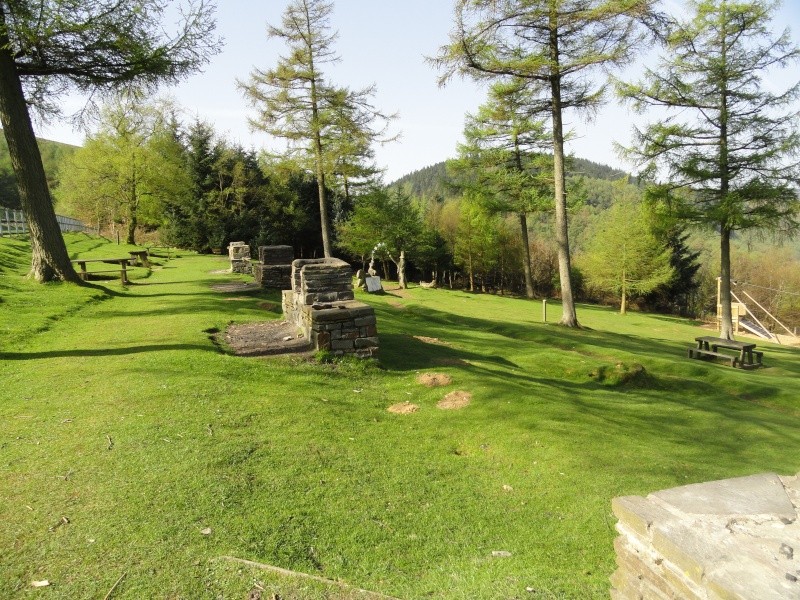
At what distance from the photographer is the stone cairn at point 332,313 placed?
8.09 m

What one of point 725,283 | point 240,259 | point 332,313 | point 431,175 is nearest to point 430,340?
point 332,313

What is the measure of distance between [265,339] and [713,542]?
790 cm

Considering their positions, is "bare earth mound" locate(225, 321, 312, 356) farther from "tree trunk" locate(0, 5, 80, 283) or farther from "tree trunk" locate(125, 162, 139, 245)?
"tree trunk" locate(125, 162, 139, 245)

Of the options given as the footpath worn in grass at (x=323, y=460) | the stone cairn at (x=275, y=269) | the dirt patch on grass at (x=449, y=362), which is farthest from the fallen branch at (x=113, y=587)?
the stone cairn at (x=275, y=269)

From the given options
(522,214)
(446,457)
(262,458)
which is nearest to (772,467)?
(446,457)

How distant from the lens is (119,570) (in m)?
3.04

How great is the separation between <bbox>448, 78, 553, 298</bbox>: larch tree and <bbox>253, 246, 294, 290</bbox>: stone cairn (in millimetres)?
14723

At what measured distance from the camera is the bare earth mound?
8375 millimetres

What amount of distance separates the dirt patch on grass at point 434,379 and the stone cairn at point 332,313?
101 centimetres

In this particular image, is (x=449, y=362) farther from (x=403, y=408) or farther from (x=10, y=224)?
(x=10, y=224)

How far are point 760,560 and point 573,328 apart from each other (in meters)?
14.4

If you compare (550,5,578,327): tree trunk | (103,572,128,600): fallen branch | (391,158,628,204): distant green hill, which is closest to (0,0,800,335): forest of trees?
(550,5,578,327): tree trunk

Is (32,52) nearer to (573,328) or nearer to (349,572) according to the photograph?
(349,572)

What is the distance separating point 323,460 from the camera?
4840 mm
